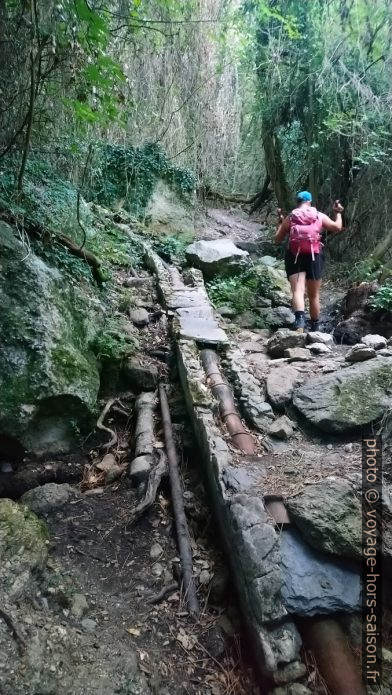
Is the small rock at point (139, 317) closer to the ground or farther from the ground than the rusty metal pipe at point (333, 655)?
farther from the ground

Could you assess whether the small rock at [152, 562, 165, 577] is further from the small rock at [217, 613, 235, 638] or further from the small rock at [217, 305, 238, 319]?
the small rock at [217, 305, 238, 319]

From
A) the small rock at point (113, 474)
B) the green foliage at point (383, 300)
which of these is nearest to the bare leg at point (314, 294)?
the green foliage at point (383, 300)

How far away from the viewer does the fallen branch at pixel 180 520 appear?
9.13 ft

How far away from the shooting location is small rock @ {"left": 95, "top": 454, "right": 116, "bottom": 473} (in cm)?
376

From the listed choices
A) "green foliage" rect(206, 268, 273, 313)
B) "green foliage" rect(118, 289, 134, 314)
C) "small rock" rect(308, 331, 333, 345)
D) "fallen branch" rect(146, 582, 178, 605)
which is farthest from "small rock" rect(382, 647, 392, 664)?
"green foliage" rect(206, 268, 273, 313)

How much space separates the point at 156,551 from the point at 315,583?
118 centimetres

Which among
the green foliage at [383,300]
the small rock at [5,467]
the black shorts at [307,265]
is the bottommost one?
the small rock at [5,467]

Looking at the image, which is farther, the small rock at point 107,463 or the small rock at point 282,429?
the small rock at point 107,463

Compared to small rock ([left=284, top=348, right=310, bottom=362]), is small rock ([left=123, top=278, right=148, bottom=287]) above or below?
above

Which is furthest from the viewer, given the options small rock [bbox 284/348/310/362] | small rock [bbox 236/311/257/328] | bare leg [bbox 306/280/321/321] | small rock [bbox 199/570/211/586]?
small rock [bbox 236/311/257/328]

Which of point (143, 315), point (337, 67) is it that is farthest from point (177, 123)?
point (143, 315)

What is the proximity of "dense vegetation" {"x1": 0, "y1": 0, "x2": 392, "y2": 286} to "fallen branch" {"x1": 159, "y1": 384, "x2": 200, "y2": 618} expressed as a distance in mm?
2403

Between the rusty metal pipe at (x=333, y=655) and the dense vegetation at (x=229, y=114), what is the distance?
392cm

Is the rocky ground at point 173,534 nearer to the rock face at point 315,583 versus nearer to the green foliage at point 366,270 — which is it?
the rock face at point 315,583
